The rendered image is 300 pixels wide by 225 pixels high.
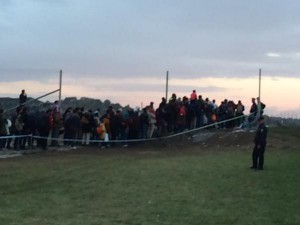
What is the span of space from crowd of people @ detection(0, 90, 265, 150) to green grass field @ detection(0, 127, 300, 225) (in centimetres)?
371

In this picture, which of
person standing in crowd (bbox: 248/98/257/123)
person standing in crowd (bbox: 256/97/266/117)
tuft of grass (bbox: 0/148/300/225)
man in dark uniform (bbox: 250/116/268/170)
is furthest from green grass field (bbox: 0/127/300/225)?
person standing in crowd (bbox: 248/98/257/123)

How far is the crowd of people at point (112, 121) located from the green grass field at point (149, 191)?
3706 millimetres

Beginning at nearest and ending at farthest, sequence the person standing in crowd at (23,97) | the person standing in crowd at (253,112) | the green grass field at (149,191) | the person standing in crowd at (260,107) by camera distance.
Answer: the green grass field at (149,191)
the person standing in crowd at (23,97)
the person standing in crowd at (260,107)
the person standing in crowd at (253,112)

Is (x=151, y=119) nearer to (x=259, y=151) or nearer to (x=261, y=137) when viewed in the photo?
(x=261, y=137)

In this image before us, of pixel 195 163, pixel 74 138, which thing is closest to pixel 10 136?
pixel 74 138

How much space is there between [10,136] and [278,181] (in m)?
13.3

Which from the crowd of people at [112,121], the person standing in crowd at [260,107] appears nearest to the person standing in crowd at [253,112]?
the crowd of people at [112,121]

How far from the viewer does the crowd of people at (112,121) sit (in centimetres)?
2669

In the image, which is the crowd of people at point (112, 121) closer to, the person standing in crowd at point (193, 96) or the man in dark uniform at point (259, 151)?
the person standing in crowd at point (193, 96)

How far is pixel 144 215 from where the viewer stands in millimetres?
11961

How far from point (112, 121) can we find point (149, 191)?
1504cm

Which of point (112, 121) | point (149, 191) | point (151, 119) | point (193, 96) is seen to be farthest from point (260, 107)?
point (149, 191)

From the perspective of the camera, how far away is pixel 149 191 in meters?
15.0

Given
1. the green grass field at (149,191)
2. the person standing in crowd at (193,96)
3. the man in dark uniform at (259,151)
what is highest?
the person standing in crowd at (193,96)
